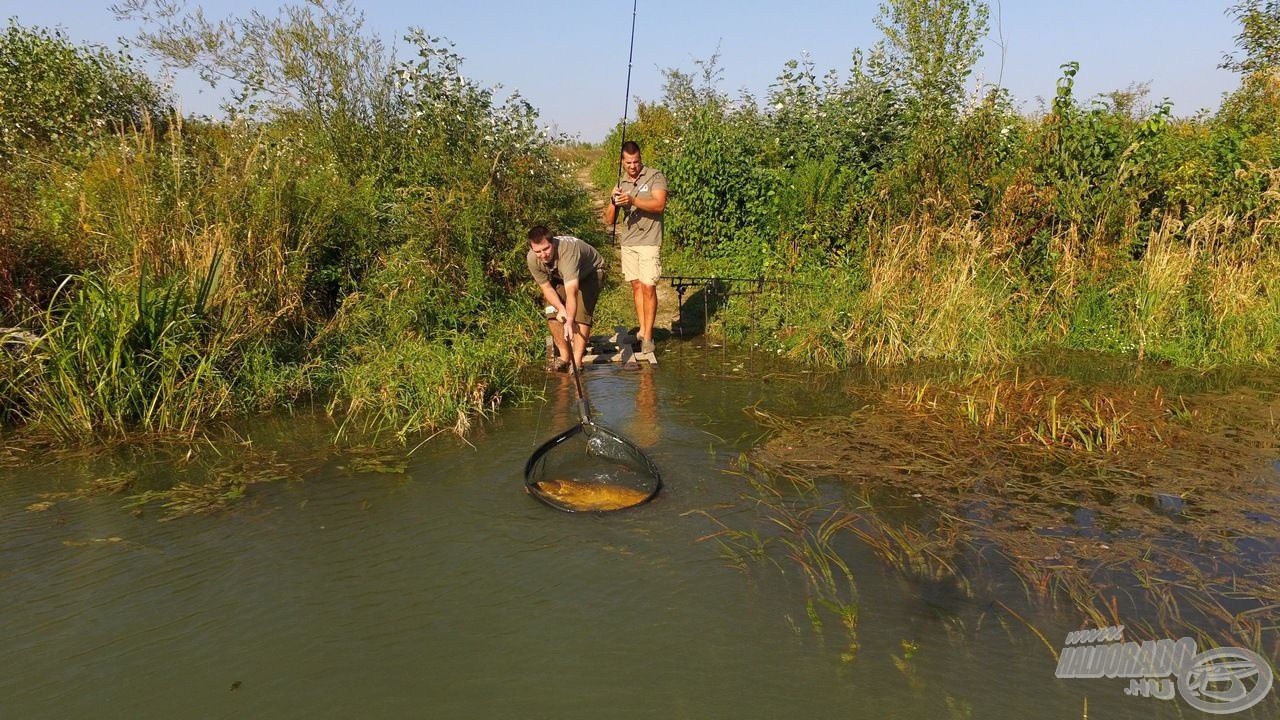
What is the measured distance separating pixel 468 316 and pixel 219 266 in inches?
105

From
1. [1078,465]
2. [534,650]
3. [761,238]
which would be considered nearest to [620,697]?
[534,650]

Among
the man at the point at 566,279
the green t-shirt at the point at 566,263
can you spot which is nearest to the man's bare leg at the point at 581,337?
the man at the point at 566,279

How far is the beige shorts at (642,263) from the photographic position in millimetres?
8305

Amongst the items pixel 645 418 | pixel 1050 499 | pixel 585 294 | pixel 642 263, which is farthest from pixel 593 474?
pixel 642 263

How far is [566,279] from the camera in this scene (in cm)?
695

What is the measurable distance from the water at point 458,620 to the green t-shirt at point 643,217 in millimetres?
3826

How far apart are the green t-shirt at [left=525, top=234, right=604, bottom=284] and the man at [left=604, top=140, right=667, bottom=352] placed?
0.84 metres

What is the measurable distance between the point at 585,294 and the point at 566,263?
2.62ft

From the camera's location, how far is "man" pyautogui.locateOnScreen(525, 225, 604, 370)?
684 centimetres

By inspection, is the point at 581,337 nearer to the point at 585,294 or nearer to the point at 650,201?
the point at 585,294

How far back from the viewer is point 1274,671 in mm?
Result: 2947

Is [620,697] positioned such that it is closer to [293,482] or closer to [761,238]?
[293,482]

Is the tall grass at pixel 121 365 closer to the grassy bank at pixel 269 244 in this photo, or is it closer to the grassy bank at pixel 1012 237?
the grassy bank at pixel 269 244

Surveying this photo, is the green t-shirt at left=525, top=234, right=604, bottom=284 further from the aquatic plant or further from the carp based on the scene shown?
the carp
